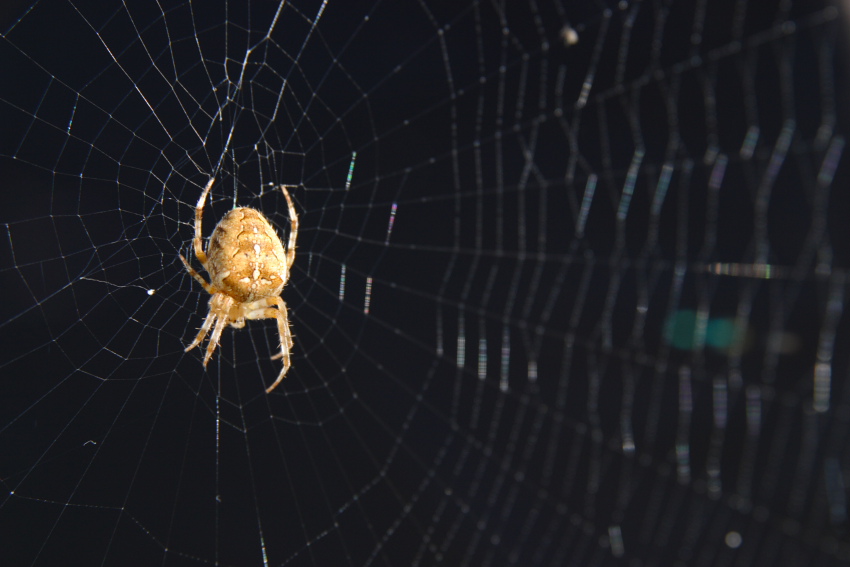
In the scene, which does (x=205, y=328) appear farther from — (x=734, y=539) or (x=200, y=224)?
(x=734, y=539)

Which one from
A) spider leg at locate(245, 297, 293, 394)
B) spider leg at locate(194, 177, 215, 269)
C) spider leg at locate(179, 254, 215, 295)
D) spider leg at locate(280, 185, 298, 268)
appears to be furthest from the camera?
spider leg at locate(245, 297, 293, 394)

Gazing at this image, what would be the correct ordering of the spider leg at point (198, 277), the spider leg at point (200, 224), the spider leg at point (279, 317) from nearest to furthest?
Result: the spider leg at point (200, 224) → the spider leg at point (198, 277) → the spider leg at point (279, 317)

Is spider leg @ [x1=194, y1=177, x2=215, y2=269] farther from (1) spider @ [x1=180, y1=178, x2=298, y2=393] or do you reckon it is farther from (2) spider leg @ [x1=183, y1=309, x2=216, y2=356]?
(2) spider leg @ [x1=183, y1=309, x2=216, y2=356]

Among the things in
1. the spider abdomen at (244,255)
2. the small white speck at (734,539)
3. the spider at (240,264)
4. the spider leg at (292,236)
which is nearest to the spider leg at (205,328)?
the spider at (240,264)

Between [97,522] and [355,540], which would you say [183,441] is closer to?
[97,522]

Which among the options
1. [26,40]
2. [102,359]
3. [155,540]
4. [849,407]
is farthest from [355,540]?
[26,40]

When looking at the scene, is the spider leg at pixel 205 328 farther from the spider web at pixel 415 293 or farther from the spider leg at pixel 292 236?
the spider leg at pixel 292 236

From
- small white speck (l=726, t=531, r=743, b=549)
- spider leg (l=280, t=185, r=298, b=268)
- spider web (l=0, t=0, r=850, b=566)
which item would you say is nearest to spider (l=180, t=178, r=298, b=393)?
spider leg (l=280, t=185, r=298, b=268)
